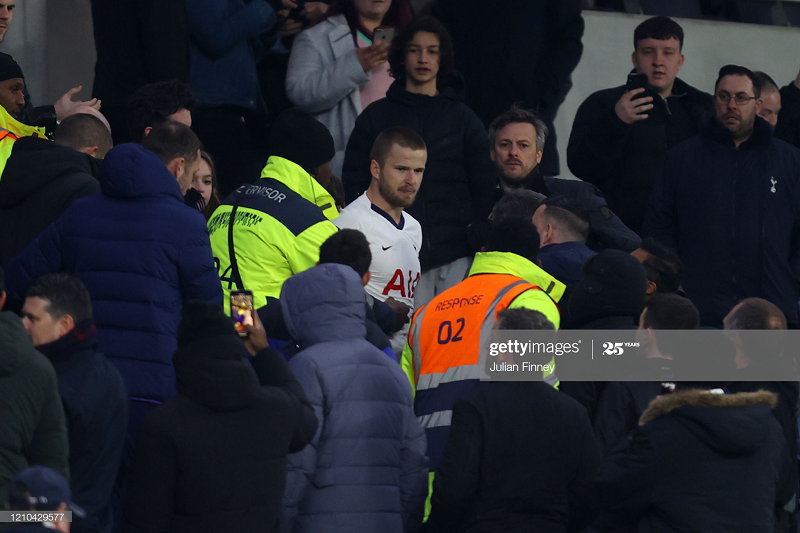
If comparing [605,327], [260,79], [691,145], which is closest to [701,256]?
[691,145]

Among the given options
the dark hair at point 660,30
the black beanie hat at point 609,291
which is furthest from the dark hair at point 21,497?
the dark hair at point 660,30

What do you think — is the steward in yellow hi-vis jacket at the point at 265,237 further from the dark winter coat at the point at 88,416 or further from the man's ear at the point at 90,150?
the dark winter coat at the point at 88,416

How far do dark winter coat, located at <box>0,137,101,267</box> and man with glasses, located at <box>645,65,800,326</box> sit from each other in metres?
3.88

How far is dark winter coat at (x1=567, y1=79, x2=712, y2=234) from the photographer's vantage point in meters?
8.38

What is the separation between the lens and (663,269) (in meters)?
6.66

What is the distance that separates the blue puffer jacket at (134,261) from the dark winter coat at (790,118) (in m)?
5.78

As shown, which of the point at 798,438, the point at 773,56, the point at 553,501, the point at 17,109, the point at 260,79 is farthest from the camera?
the point at 773,56

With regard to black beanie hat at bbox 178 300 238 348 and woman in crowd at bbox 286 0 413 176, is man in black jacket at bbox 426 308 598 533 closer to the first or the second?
black beanie hat at bbox 178 300 238 348

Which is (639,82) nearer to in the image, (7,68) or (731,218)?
(731,218)

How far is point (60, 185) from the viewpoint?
18.9 feet

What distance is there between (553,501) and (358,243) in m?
1.36

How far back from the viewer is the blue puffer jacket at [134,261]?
16.8ft

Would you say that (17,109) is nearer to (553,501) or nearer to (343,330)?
(343,330)

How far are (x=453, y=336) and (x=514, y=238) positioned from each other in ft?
1.87
